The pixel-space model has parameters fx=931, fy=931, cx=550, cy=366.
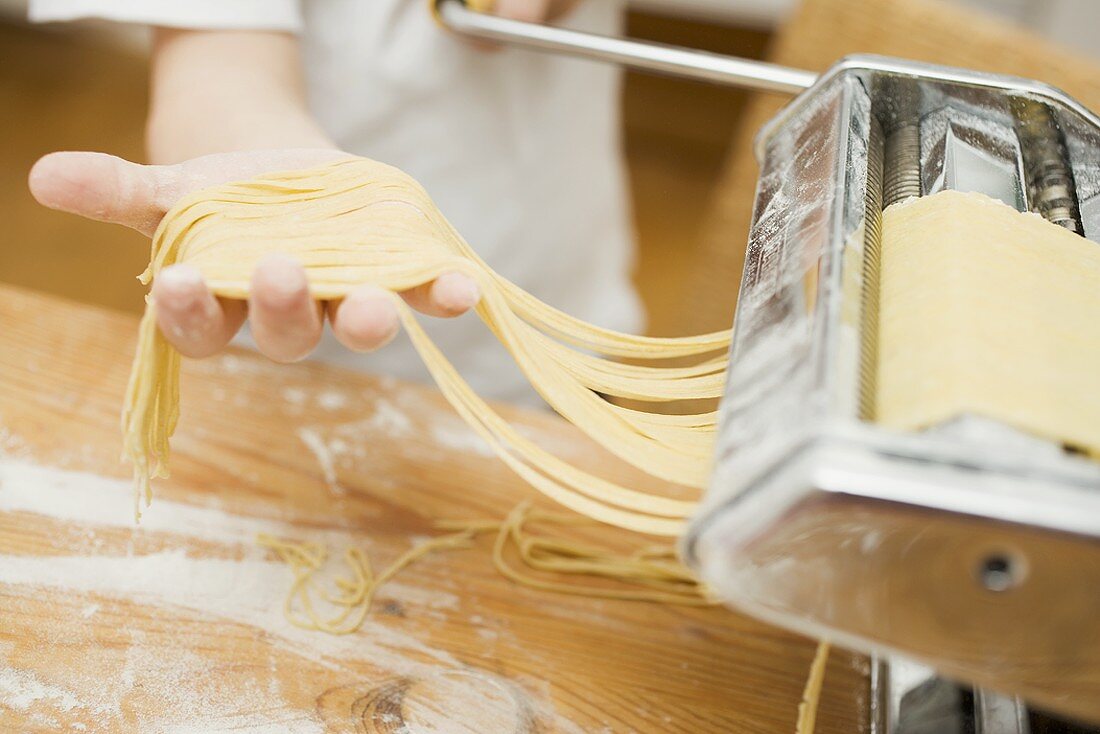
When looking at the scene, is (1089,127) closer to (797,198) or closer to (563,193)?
(797,198)

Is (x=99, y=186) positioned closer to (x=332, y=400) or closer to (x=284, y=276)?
(x=284, y=276)

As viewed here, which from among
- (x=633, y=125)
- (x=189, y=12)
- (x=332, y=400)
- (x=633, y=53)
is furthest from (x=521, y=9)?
(x=633, y=125)

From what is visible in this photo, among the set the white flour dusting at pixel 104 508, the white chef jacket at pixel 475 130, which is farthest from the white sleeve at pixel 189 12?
the white flour dusting at pixel 104 508

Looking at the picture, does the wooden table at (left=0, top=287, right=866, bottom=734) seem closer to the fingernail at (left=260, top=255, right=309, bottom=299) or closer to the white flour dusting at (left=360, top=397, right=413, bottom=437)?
the white flour dusting at (left=360, top=397, right=413, bottom=437)

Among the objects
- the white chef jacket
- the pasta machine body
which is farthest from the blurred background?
the pasta machine body

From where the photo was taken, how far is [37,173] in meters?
0.55

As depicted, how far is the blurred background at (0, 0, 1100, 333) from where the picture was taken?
214 centimetres

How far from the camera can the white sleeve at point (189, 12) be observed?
80 cm

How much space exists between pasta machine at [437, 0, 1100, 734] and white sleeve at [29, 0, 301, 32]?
1.58 ft

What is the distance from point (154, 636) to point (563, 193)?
2.34 feet

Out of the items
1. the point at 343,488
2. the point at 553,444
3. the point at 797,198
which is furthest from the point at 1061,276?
the point at 343,488

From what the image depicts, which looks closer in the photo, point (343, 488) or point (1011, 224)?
point (1011, 224)

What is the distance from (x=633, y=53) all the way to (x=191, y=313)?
0.48 m

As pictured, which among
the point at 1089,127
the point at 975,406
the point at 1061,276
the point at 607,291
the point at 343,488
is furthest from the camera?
the point at 607,291
